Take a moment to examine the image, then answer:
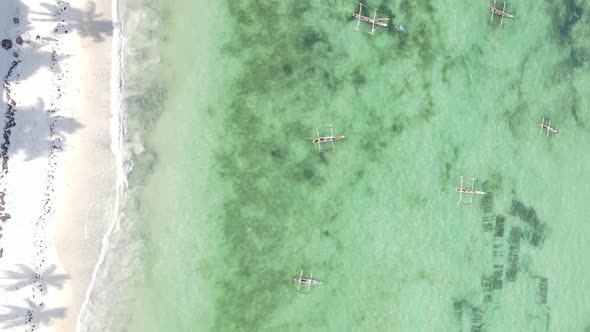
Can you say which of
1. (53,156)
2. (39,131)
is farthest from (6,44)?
(53,156)

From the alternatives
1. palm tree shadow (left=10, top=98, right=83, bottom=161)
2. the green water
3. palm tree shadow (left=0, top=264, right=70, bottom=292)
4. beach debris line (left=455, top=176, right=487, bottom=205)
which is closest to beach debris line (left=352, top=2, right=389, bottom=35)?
the green water

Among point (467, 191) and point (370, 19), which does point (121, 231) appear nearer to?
point (370, 19)

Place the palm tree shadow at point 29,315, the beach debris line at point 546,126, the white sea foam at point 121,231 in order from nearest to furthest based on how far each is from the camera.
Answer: the white sea foam at point 121,231 → the palm tree shadow at point 29,315 → the beach debris line at point 546,126

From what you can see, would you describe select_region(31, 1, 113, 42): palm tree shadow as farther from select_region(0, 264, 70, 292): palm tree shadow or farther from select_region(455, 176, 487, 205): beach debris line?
select_region(455, 176, 487, 205): beach debris line

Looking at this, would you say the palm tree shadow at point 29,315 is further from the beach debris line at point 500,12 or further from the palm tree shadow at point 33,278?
the beach debris line at point 500,12

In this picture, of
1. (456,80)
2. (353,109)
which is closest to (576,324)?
(456,80)

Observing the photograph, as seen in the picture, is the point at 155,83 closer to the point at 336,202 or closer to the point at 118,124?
the point at 118,124

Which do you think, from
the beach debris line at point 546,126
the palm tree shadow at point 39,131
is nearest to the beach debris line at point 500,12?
the beach debris line at point 546,126
